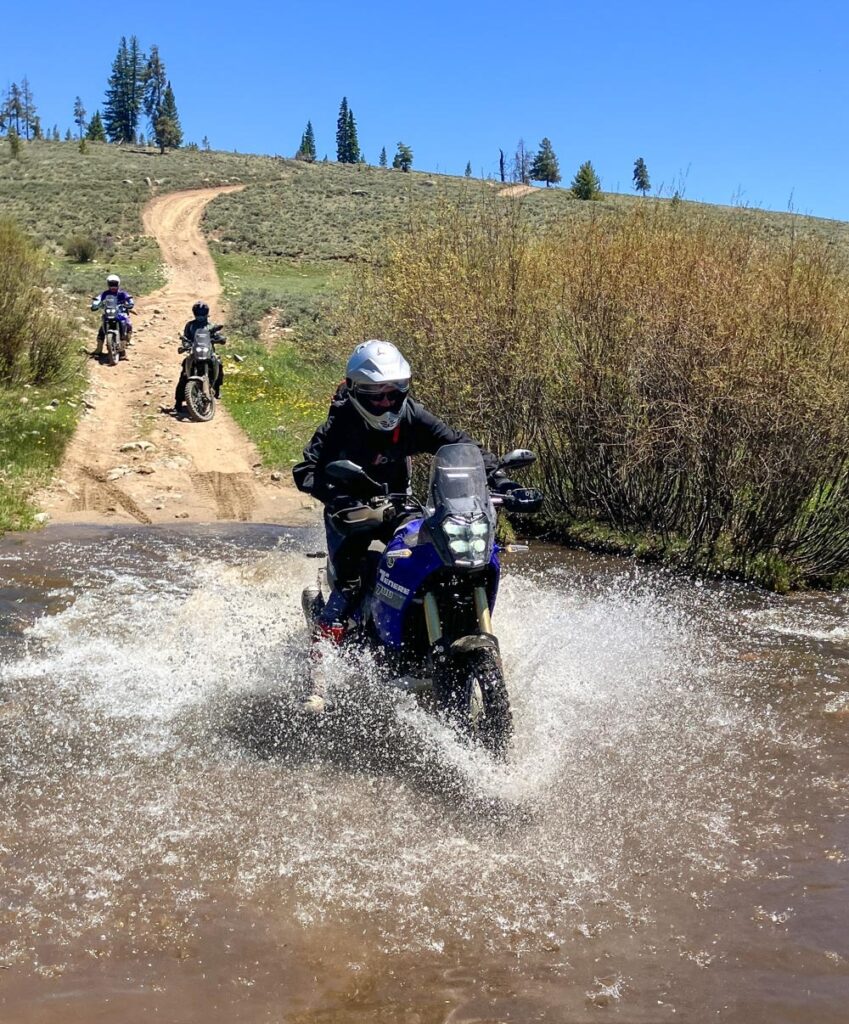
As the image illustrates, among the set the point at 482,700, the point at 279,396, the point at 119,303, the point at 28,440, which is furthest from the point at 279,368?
the point at 482,700

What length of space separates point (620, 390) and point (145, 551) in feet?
17.4

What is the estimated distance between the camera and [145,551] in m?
10.4

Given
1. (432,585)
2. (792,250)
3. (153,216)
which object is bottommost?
(432,585)

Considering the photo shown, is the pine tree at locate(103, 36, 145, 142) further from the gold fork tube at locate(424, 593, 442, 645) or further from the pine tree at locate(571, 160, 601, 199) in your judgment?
the gold fork tube at locate(424, 593, 442, 645)

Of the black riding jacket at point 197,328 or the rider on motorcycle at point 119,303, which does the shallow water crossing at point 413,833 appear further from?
the rider on motorcycle at point 119,303

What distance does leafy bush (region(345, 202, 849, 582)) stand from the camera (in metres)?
9.33

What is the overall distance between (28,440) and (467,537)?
11175mm

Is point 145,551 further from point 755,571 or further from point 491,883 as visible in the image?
point 491,883

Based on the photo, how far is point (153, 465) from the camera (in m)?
14.8

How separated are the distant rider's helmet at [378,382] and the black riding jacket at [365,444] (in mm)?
150

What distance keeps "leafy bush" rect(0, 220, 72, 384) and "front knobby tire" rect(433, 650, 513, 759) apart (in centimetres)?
1434

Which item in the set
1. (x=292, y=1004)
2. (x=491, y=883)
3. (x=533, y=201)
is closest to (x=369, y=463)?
(x=491, y=883)

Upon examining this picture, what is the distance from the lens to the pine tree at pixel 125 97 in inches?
4990

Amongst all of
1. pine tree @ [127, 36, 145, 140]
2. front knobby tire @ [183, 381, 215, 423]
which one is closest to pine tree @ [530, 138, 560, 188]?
pine tree @ [127, 36, 145, 140]
